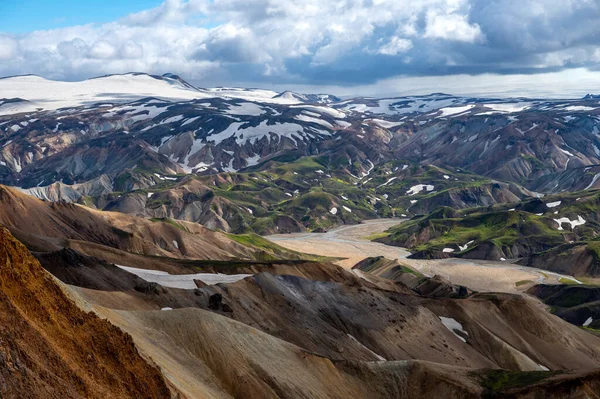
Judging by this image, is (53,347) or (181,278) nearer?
(53,347)

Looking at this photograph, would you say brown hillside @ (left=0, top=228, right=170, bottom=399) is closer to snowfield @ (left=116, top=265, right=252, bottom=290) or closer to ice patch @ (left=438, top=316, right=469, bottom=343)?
Result: snowfield @ (left=116, top=265, right=252, bottom=290)

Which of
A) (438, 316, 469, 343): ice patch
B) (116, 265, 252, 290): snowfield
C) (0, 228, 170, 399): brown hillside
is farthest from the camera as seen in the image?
(438, 316, 469, 343): ice patch

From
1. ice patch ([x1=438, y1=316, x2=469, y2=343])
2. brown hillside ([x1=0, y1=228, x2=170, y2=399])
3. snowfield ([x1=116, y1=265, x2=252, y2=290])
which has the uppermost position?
brown hillside ([x1=0, y1=228, x2=170, y2=399])

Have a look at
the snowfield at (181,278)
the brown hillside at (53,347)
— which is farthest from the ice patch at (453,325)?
the brown hillside at (53,347)

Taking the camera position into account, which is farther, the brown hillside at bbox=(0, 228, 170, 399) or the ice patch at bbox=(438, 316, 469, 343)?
the ice patch at bbox=(438, 316, 469, 343)

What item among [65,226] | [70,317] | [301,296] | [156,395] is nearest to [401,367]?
[301,296]

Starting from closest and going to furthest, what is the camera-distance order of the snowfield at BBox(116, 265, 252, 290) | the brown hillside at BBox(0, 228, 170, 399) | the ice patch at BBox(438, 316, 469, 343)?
the brown hillside at BBox(0, 228, 170, 399), the snowfield at BBox(116, 265, 252, 290), the ice patch at BBox(438, 316, 469, 343)

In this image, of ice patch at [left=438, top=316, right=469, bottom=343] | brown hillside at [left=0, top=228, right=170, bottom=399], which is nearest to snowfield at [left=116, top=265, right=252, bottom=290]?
ice patch at [left=438, top=316, right=469, bottom=343]

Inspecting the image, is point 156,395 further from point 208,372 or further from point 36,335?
point 208,372

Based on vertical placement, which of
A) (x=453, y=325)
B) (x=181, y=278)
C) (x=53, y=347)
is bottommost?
(x=453, y=325)

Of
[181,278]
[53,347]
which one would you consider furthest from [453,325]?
[53,347]

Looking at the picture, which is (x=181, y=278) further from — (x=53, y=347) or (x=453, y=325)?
(x=53, y=347)
